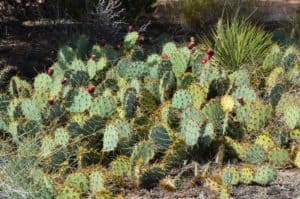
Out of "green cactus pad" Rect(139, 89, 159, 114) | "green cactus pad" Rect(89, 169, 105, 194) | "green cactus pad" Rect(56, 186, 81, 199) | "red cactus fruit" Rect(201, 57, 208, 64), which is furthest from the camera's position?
"red cactus fruit" Rect(201, 57, 208, 64)

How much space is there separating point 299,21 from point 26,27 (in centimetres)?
370

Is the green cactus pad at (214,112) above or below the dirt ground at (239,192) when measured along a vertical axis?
above

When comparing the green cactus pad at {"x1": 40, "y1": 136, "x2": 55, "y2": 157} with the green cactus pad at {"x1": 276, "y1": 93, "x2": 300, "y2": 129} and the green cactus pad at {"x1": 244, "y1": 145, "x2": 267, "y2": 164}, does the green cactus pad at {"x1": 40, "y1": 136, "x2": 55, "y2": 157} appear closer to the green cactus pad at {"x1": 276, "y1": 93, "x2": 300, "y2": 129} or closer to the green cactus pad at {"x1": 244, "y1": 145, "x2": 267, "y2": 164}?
the green cactus pad at {"x1": 244, "y1": 145, "x2": 267, "y2": 164}

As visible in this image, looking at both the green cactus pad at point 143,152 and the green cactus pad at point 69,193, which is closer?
the green cactus pad at point 69,193

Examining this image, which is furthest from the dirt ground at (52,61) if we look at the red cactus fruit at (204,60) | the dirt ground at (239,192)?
the red cactus fruit at (204,60)

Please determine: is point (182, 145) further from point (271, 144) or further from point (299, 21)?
point (299, 21)

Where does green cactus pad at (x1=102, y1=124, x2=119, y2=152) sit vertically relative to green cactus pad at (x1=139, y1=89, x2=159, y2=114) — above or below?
below

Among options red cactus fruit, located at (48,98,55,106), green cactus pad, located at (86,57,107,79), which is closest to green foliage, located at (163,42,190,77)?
green cactus pad, located at (86,57,107,79)

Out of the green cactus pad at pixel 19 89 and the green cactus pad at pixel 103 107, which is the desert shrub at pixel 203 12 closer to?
the green cactus pad at pixel 19 89

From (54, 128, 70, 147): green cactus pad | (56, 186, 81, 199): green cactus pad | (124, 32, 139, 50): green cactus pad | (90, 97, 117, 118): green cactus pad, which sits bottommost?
(56, 186, 81, 199): green cactus pad

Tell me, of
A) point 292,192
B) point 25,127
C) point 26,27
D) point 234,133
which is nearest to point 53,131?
point 25,127

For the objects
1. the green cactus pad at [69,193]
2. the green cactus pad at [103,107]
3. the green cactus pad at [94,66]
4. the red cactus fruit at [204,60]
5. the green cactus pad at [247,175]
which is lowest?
the green cactus pad at [69,193]

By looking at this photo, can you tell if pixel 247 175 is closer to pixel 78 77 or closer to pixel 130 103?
pixel 130 103

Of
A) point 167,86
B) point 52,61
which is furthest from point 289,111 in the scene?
point 52,61
